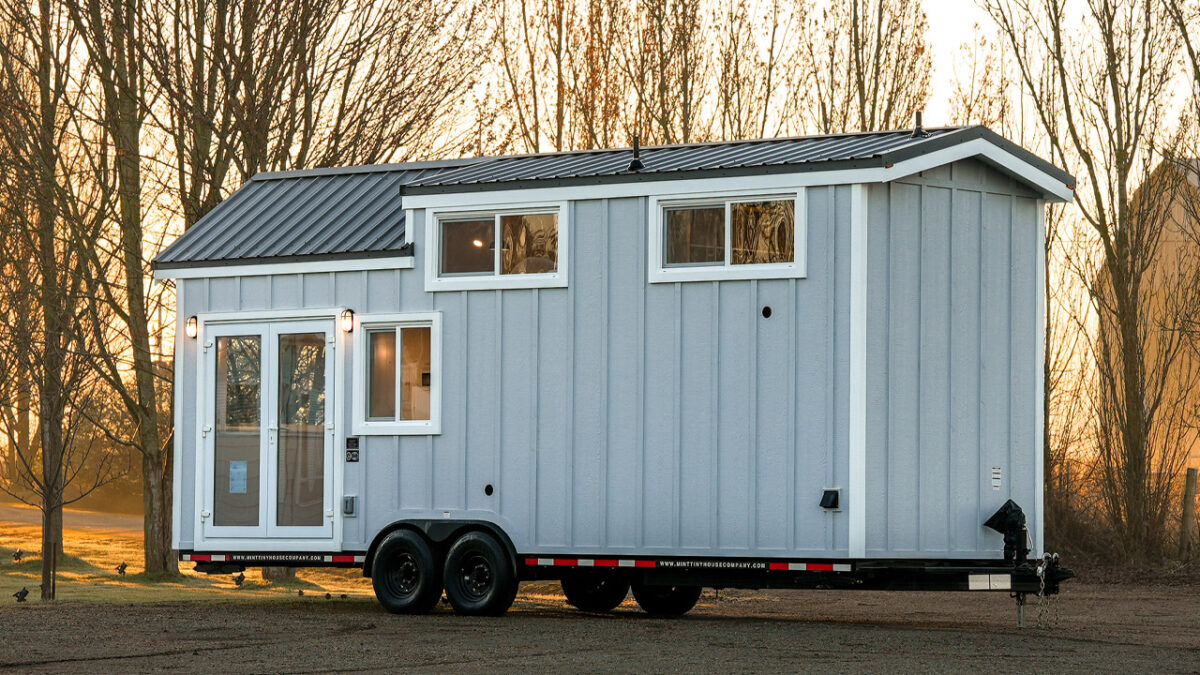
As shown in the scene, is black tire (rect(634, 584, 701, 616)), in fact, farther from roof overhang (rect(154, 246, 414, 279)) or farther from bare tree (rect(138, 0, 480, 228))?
bare tree (rect(138, 0, 480, 228))

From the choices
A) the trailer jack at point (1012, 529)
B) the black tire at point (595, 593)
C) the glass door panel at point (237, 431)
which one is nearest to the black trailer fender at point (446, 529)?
the glass door panel at point (237, 431)

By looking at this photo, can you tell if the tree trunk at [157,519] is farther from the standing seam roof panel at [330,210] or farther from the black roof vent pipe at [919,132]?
the black roof vent pipe at [919,132]

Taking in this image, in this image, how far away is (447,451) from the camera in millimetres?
13977

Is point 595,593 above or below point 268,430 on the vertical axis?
below

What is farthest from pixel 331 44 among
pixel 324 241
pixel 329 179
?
pixel 324 241

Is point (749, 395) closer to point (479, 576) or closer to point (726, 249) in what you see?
point (726, 249)

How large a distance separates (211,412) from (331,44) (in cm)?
947

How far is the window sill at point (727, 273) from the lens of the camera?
12.6 m

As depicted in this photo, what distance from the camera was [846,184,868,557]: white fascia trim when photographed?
12258 millimetres

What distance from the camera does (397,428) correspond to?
1417cm

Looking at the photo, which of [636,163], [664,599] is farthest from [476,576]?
[636,163]

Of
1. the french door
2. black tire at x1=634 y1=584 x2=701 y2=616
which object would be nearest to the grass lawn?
the french door

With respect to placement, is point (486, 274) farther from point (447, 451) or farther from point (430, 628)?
point (430, 628)

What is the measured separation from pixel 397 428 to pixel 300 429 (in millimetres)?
935
